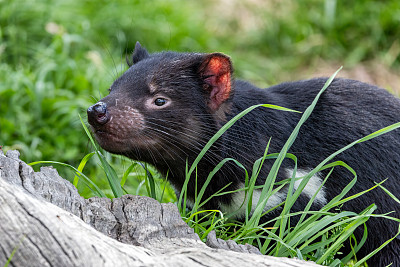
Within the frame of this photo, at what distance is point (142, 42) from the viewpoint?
6770 millimetres

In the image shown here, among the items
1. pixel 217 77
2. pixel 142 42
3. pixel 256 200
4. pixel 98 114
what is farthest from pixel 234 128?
pixel 142 42

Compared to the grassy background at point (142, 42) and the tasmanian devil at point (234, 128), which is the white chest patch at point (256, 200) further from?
the grassy background at point (142, 42)

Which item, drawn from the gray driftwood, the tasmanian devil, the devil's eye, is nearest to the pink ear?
the tasmanian devil

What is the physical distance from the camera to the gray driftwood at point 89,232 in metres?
2.10

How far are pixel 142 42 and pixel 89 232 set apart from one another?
4.73 m

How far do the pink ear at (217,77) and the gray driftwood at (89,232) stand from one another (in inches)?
29.5

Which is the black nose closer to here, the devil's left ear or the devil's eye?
the devil's eye

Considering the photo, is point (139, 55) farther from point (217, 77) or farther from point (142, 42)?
point (142, 42)

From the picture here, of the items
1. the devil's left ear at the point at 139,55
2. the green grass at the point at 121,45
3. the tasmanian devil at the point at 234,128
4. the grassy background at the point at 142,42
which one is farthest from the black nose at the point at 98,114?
the grassy background at the point at 142,42

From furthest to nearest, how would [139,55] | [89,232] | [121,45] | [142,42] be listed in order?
[142,42] < [121,45] < [139,55] < [89,232]

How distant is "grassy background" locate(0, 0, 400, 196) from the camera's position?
17.5ft

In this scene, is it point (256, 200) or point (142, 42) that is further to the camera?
point (142, 42)

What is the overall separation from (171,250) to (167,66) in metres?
1.16

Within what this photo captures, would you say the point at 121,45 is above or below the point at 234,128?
above
